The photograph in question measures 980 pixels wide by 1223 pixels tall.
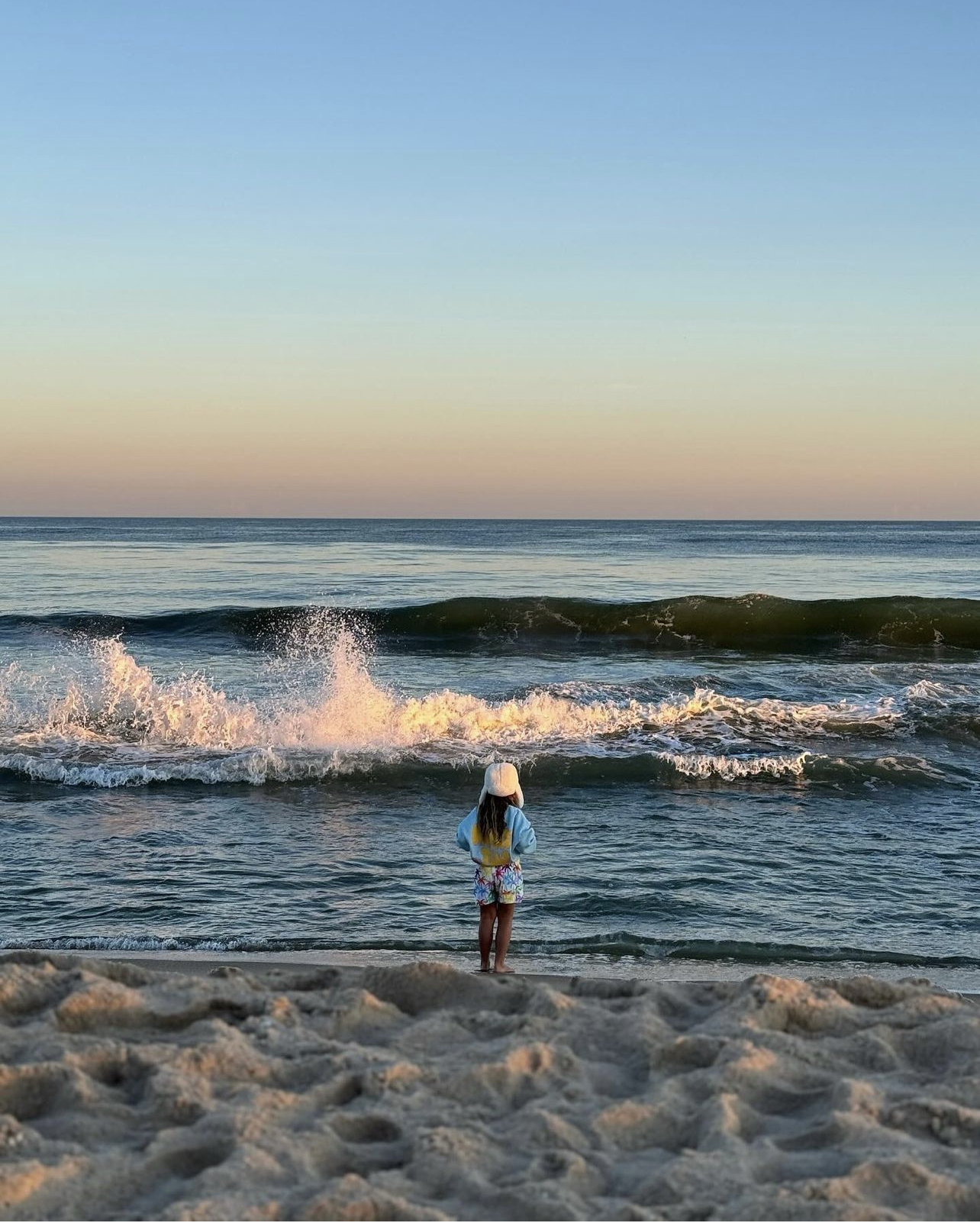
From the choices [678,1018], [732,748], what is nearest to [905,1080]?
[678,1018]

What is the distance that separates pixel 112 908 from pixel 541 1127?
495cm

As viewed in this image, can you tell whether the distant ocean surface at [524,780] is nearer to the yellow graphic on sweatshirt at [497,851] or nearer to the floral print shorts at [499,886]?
the floral print shorts at [499,886]

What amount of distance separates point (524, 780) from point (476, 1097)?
7.94 m

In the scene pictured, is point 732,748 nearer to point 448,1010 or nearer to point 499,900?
point 499,900

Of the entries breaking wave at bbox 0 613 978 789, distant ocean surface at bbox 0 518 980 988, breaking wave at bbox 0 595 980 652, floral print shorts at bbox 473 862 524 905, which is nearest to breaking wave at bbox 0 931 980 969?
distant ocean surface at bbox 0 518 980 988

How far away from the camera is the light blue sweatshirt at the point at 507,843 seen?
22.1 feet

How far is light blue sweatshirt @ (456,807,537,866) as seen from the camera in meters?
6.74

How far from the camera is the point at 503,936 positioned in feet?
21.9

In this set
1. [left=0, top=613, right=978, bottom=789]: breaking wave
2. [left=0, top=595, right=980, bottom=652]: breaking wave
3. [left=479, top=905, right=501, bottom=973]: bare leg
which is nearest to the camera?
[left=479, top=905, right=501, bottom=973]: bare leg

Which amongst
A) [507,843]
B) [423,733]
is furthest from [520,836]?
[423,733]

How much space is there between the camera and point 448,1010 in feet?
16.7

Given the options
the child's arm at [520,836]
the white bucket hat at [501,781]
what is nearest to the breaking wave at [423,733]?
the child's arm at [520,836]

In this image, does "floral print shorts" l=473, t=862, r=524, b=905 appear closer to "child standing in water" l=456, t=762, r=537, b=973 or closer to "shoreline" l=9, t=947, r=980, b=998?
"child standing in water" l=456, t=762, r=537, b=973

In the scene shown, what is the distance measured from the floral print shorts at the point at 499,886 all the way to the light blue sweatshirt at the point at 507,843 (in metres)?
0.04
